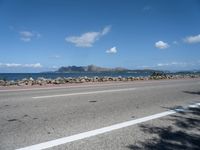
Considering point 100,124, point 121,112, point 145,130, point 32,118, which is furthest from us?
point 121,112

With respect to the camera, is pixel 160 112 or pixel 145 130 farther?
pixel 160 112

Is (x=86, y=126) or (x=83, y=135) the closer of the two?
(x=83, y=135)

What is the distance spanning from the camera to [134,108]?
7.85 meters

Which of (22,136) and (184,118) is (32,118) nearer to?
(22,136)

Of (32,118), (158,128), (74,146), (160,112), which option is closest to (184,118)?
(160,112)

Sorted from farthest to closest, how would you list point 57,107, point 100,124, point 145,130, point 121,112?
point 57,107
point 121,112
point 100,124
point 145,130

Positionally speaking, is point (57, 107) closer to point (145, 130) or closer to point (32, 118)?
point (32, 118)

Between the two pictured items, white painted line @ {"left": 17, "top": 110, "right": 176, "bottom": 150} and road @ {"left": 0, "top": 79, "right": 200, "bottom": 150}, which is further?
road @ {"left": 0, "top": 79, "right": 200, "bottom": 150}

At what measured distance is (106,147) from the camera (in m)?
4.08

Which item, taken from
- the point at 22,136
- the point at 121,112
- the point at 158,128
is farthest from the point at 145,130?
the point at 22,136

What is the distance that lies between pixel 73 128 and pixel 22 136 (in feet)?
3.56

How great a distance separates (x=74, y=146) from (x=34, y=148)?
0.65m

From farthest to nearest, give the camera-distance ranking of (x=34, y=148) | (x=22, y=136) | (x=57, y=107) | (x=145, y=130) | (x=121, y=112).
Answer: (x=57, y=107) < (x=121, y=112) < (x=145, y=130) < (x=22, y=136) < (x=34, y=148)

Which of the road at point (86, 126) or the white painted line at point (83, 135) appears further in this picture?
the road at point (86, 126)
